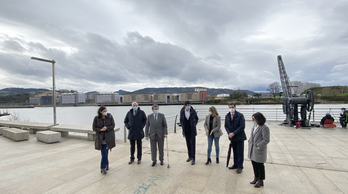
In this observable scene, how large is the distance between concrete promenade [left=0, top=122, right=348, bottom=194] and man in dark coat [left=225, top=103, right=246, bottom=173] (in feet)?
0.93

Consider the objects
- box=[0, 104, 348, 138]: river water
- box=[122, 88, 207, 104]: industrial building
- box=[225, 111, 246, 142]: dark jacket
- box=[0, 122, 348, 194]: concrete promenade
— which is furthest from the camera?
box=[122, 88, 207, 104]: industrial building

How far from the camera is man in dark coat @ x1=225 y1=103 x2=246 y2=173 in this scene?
402 cm

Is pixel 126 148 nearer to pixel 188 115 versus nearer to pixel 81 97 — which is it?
pixel 188 115

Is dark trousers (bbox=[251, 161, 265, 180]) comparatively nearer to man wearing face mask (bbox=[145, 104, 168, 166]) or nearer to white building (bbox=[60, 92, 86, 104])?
man wearing face mask (bbox=[145, 104, 168, 166])

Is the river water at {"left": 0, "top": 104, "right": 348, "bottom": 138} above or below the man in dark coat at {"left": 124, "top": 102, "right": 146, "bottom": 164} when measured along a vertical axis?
below

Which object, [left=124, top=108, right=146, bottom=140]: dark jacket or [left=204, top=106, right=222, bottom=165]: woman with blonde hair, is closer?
[left=204, top=106, right=222, bottom=165]: woman with blonde hair

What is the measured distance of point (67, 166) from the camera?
15.1 ft

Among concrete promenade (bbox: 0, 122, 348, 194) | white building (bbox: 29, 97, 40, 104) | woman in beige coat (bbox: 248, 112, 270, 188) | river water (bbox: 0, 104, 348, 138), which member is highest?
white building (bbox: 29, 97, 40, 104)

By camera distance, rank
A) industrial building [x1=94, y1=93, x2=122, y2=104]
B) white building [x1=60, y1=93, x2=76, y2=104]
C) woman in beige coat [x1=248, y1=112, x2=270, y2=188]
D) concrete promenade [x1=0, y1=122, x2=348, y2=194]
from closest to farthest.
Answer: woman in beige coat [x1=248, y1=112, x2=270, y2=188] < concrete promenade [x1=0, y1=122, x2=348, y2=194] < white building [x1=60, y1=93, x2=76, y2=104] < industrial building [x1=94, y1=93, x2=122, y2=104]

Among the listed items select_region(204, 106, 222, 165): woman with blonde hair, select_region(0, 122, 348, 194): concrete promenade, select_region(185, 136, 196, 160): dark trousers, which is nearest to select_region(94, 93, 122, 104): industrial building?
select_region(0, 122, 348, 194): concrete promenade

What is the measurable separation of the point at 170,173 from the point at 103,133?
6.15 feet

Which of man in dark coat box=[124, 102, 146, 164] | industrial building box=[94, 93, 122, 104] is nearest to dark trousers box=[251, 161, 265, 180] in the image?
man in dark coat box=[124, 102, 146, 164]

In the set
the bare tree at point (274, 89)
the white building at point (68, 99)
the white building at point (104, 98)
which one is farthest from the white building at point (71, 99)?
the bare tree at point (274, 89)

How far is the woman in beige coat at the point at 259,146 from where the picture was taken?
10.5 ft
